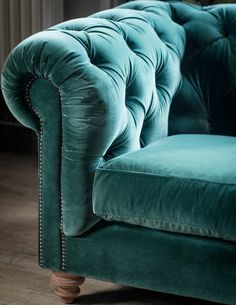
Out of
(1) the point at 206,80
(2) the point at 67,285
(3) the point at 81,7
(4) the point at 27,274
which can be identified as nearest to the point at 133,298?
(2) the point at 67,285

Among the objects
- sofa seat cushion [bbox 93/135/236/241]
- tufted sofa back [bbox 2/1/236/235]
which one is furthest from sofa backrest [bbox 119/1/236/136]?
sofa seat cushion [bbox 93/135/236/241]

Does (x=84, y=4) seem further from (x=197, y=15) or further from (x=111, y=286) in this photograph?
(x=111, y=286)

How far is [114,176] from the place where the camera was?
1587 millimetres

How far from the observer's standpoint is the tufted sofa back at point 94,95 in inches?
61.7

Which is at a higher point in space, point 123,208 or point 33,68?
point 33,68

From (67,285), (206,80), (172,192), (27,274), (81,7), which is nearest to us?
(172,192)

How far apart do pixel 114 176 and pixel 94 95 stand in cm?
20

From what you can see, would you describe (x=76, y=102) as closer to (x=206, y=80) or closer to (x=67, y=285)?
(x=67, y=285)

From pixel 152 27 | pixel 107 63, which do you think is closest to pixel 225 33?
pixel 152 27

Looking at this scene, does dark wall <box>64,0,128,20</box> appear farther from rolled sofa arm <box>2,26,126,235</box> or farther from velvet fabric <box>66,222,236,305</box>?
velvet fabric <box>66,222,236,305</box>

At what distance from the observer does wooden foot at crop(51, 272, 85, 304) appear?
5.75ft

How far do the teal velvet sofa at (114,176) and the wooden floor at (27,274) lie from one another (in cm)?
8

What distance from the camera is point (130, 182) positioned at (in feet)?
5.14

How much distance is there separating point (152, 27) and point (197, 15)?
22 centimetres
